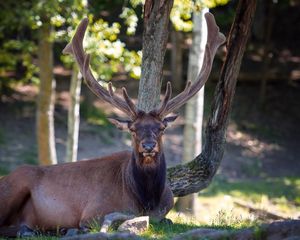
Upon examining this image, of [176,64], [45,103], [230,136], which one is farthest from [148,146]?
[176,64]

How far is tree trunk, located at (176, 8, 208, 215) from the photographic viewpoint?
46.7ft

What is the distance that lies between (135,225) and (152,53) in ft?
10.8

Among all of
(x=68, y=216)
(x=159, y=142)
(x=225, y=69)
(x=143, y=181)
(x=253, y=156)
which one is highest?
(x=225, y=69)

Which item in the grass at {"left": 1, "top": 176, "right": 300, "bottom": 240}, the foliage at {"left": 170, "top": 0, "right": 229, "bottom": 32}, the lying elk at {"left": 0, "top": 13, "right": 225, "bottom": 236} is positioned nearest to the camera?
the lying elk at {"left": 0, "top": 13, "right": 225, "bottom": 236}

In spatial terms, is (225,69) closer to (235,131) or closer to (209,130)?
(209,130)

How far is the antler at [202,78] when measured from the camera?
354 inches

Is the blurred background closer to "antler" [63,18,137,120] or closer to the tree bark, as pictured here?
the tree bark

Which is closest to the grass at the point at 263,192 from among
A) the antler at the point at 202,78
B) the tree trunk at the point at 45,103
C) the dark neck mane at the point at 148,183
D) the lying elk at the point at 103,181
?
the tree trunk at the point at 45,103

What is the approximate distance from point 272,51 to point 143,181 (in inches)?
753

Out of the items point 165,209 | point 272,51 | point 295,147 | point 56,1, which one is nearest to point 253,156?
point 295,147

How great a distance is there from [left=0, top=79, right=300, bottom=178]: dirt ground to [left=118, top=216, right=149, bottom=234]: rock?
10.3 meters

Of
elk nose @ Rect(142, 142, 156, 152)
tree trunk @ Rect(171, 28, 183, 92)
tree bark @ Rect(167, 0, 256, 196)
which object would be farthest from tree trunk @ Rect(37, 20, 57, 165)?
tree trunk @ Rect(171, 28, 183, 92)

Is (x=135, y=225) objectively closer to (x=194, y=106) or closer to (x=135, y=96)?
(x=194, y=106)

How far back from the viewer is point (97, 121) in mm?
21469
